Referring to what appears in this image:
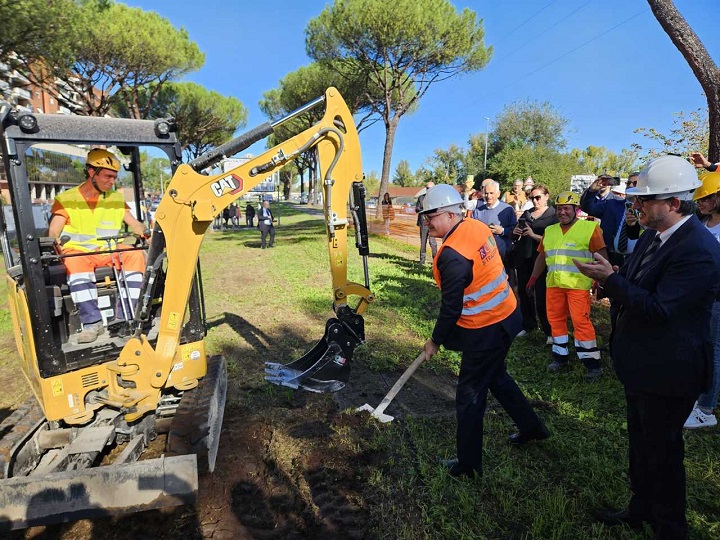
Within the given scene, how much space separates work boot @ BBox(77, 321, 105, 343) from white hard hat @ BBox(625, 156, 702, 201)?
3.50m

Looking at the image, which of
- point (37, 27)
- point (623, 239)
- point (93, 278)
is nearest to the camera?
point (93, 278)

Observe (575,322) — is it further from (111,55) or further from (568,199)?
(111,55)

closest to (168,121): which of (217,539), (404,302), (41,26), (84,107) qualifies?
(217,539)

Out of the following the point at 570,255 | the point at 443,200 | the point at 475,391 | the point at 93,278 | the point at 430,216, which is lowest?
the point at 475,391

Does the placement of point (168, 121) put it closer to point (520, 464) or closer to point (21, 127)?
point (21, 127)

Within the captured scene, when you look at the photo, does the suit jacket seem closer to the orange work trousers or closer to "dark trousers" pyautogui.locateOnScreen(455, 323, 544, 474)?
"dark trousers" pyautogui.locateOnScreen(455, 323, 544, 474)

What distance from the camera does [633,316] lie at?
228 cm

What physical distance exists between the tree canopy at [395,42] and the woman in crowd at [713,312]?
16227 mm

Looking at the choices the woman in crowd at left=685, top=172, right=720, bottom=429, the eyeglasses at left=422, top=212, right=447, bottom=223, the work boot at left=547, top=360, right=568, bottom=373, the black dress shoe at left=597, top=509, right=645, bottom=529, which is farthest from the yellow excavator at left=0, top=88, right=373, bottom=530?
the woman in crowd at left=685, top=172, right=720, bottom=429

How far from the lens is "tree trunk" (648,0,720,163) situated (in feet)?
17.8

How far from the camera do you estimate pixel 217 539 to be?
2516 mm

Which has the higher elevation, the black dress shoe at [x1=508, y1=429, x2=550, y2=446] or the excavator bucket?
the excavator bucket

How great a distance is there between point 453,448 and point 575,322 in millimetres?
2038

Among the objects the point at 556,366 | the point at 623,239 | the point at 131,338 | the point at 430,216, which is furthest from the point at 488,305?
the point at 623,239
